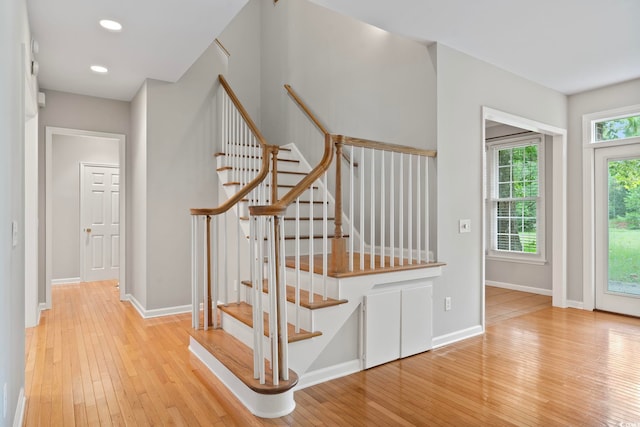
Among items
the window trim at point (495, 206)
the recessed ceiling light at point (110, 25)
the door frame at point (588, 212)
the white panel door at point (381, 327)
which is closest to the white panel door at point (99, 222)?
the recessed ceiling light at point (110, 25)

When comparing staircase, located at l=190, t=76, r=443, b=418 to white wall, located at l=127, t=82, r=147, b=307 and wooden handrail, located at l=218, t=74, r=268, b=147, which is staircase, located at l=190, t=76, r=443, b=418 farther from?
white wall, located at l=127, t=82, r=147, b=307

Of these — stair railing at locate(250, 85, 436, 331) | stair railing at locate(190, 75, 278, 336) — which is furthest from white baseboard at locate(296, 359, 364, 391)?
stair railing at locate(190, 75, 278, 336)

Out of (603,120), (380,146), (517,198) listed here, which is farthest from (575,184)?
(380,146)

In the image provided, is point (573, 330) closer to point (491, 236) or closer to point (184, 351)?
point (491, 236)

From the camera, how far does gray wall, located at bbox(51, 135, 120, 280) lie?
623 centimetres

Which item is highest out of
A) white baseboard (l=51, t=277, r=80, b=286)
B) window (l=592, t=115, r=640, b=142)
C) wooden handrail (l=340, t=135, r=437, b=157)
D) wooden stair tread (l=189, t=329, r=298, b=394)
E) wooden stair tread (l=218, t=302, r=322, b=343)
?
window (l=592, t=115, r=640, b=142)

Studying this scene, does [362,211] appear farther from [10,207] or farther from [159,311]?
[159,311]

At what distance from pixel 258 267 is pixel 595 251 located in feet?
14.3

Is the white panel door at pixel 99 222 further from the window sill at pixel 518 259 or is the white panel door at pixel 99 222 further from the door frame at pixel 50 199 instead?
the window sill at pixel 518 259

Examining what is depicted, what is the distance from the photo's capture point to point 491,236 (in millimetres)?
6145

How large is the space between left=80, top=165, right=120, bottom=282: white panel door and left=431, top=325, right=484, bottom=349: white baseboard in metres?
5.34

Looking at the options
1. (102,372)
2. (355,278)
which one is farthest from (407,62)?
(102,372)

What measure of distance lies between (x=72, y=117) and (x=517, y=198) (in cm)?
620

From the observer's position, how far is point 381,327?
2.93m
